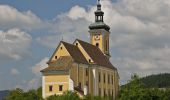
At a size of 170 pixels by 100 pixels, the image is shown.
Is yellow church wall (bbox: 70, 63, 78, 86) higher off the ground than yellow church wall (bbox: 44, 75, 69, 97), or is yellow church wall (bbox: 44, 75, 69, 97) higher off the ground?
yellow church wall (bbox: 70, 63, 78, 86)

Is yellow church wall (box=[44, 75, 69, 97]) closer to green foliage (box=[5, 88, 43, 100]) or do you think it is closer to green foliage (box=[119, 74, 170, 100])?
green foliage (box=[5, 88, 43, 100])

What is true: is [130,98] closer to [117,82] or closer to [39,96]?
[39,96]

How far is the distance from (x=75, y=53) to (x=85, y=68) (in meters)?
3.65

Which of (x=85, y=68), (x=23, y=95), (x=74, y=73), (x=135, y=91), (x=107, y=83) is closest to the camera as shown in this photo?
(x=135, y=91)

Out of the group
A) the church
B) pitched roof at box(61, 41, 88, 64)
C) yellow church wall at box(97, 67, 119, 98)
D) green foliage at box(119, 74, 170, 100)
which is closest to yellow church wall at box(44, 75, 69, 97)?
the church

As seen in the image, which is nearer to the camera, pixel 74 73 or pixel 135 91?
pixel 135 91

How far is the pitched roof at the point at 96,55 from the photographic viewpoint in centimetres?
9070

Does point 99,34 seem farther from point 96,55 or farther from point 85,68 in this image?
point 85,68

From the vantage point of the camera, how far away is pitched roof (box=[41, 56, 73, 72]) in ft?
261

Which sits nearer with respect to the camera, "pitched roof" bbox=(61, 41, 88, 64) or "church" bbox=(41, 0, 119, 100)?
"church" bbox=(41, 0, 119, 100)

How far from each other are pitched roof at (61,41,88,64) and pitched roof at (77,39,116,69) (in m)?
2.72

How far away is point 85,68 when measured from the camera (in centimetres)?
8662

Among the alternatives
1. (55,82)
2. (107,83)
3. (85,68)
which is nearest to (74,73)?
(55,82)

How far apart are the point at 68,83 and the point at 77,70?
3.77 m
